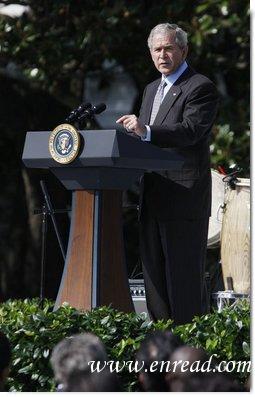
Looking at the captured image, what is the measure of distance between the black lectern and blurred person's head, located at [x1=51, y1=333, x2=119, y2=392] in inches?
76.2

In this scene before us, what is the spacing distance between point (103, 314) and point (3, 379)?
169 cm

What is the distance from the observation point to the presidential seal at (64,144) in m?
6.40

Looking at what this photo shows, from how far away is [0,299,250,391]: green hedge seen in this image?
618 centimetres

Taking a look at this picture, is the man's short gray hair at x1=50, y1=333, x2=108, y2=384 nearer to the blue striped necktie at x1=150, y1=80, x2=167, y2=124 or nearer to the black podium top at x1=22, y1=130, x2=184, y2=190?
the black podium top at x1=22, y1=130, x2=184, y2=190

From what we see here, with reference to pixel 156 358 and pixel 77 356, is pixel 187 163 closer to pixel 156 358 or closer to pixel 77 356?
pixel 156 358

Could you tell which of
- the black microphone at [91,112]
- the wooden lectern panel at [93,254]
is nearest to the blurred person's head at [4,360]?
the wooden lectern panel at [93,254]

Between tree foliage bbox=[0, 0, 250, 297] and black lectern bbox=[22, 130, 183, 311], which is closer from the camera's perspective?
black lectern bbox=[22, 130, 183, 311]

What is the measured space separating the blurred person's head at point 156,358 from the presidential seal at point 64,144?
5.83 feet

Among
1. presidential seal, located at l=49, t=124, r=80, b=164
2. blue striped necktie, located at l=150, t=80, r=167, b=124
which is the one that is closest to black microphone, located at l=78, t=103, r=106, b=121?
presidential seal, located at l=49, t=124, r=80, b=164

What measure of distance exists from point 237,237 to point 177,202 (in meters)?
1.90

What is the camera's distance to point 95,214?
659cm

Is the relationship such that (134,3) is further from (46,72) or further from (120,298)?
(120,298)

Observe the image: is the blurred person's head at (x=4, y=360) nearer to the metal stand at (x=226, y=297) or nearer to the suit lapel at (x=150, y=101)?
the suit lapel at (x=150, y=101)

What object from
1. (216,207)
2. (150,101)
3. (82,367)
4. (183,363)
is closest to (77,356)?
(82,367)
